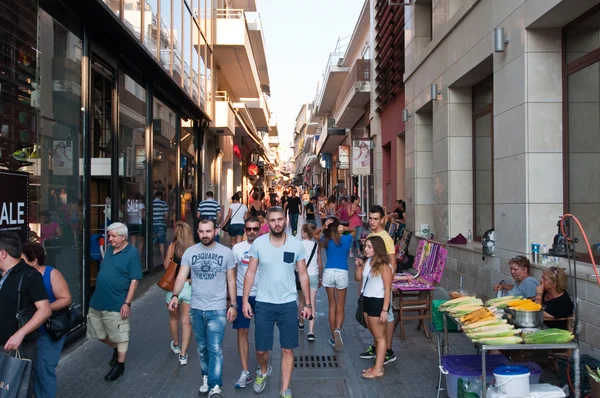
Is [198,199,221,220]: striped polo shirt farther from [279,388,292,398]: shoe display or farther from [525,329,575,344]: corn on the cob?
[525,329,575,344]: corn on the cob

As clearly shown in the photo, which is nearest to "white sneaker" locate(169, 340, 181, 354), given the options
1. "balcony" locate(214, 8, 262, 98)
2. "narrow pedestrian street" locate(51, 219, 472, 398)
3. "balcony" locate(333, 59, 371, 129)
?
"narrow pedestrian street" locate(51, 219, 472, 398)

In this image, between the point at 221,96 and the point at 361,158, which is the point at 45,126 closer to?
the point at 221,96

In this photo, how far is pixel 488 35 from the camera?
852 cm

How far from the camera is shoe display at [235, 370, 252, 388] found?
541 cm

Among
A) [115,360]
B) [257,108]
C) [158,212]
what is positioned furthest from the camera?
[257,108]

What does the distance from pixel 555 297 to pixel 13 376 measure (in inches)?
204

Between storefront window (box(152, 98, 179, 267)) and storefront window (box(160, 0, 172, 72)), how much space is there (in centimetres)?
95

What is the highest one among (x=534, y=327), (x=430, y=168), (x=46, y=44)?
(x=46, y=44)

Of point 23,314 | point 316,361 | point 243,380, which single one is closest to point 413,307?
point 316,361

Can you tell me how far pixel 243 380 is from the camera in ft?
17.8

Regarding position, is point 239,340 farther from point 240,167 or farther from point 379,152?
point 240,167

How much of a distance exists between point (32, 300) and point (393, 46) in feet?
48.6

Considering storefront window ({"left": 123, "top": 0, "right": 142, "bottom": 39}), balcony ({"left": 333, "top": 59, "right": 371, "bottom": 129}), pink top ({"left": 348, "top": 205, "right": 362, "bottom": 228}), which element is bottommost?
pink top ({"left": 348, "top": 205, "right": 362, "bottom": 228})

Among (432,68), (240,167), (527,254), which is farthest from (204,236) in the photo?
(240,167)
